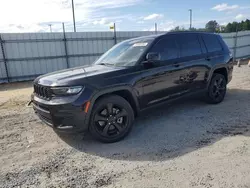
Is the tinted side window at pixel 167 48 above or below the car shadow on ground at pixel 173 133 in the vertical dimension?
above

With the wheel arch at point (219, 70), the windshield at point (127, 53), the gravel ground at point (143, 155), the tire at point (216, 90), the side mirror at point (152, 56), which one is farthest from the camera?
the tire at point (216, 90)

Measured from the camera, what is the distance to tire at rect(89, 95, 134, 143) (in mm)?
3627

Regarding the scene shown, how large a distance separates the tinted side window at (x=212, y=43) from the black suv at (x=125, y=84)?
0.03 metres

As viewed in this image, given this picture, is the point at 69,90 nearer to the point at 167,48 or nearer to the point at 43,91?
the point at 43,91

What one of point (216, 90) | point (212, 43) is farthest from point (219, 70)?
point (212, 43)

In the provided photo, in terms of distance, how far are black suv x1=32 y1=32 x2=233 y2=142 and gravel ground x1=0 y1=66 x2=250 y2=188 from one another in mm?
445

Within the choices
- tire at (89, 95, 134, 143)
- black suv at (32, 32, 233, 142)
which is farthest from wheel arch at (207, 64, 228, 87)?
tire at (89, 95, 134, 143)

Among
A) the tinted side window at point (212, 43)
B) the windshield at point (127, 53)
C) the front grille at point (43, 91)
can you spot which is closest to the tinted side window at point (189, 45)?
the tinted side window at point (212, 43)

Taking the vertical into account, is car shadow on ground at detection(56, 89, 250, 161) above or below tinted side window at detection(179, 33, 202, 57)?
below

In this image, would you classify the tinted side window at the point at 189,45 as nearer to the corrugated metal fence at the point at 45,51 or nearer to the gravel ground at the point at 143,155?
the gravel ground at the point at 143,155

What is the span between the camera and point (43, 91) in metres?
3.69

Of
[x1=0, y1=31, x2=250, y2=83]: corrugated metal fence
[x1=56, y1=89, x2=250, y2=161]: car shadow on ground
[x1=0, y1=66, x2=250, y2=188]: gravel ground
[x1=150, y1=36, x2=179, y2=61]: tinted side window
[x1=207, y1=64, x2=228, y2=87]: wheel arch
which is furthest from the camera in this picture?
[x1=0, y1=31, x2=250, y2=83]: corrugated metal fence

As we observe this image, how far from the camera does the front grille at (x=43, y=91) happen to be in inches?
140

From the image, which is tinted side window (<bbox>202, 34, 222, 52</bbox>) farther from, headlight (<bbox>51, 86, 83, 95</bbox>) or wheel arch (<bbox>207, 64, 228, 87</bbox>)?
headlight (<bbox>51, 86, 83, 95</bbox>)
